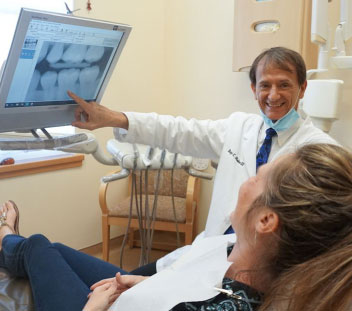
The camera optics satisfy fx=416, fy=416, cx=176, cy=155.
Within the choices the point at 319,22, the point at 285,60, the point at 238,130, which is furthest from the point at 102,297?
the point at 319,22

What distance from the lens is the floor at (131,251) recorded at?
10.2ft

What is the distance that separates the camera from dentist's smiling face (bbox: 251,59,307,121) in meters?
1.53

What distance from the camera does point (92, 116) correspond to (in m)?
1.49

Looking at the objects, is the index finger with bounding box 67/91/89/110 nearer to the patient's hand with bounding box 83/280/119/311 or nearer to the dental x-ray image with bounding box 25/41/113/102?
the dental x-ray image with bounding box 25/41/113/102

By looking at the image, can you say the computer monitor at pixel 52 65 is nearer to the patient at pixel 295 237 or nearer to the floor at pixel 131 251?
the patient at pixel 295 237

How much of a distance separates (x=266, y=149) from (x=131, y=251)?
2056 mm

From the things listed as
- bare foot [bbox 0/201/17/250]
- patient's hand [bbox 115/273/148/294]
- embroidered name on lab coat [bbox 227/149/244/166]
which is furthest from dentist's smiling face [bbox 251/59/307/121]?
bare foot [bbox 0/201/17/250]

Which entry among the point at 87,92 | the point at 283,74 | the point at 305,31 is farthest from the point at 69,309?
the point at 305,31

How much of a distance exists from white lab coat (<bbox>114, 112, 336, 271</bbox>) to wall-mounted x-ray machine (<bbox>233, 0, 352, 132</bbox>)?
21.3 inches

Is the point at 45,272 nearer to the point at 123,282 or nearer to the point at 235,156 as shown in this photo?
the point at 123,282

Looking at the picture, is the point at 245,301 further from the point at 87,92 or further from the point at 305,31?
the point at 305,31

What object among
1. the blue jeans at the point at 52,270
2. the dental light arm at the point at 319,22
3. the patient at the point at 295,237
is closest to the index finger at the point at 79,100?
the blue jeans at the point at 52,270

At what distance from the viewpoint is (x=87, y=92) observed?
140cm

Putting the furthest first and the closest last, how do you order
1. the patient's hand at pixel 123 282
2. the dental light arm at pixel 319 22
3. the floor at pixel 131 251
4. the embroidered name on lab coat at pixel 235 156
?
the floor at pixel 131 251
the dental light arm at pixel 319 22
the embroidered name on lab coat at pixel 235 156
the patient's hand at pixel 123 282
